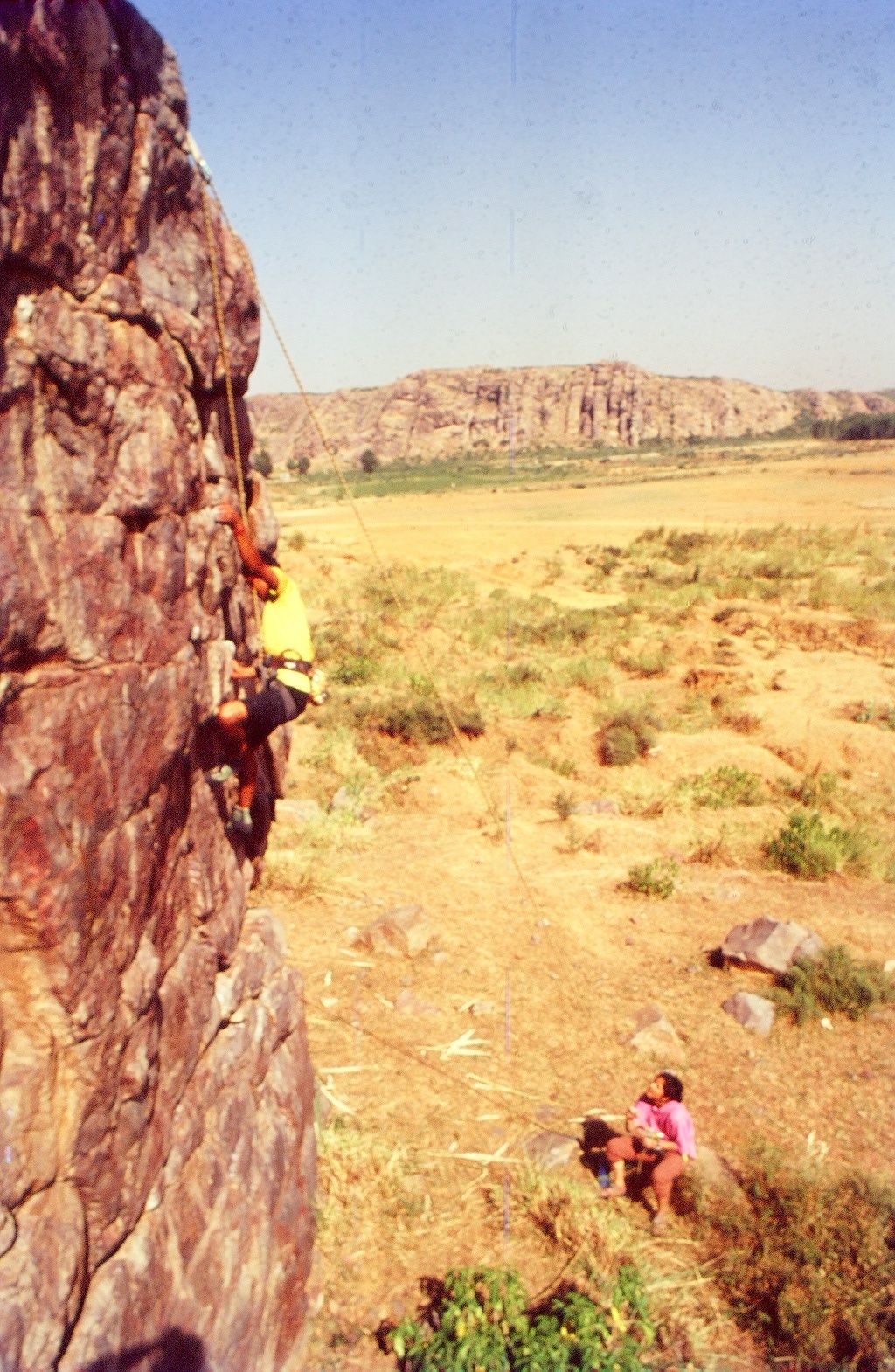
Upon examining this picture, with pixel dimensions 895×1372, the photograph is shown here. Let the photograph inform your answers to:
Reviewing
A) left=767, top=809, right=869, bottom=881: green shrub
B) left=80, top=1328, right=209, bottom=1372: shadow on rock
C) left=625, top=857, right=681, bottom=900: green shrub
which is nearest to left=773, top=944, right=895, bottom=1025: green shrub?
left=625, top=857, right=681, bottom=900: green shrub

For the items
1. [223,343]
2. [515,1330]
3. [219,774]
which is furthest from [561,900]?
[223,343]

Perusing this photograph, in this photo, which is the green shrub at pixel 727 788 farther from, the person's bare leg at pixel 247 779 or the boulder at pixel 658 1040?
the person's bare leg at pixel 247 779

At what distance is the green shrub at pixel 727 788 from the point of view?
1163cm

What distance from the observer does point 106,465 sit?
3240 mm

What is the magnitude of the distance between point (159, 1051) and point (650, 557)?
27331mm

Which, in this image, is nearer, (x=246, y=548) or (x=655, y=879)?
(x=246, y=548)

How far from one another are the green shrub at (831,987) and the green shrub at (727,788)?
3725mm

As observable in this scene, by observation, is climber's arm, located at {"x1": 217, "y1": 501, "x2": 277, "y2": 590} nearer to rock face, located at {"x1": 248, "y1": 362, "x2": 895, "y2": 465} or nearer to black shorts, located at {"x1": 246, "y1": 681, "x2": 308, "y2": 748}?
black shorts, located at {"x1": 246, "y1": 681, "x2": 308, "y2": 748}

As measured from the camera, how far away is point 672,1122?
5.84m

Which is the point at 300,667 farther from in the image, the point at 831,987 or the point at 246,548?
the point at 831,987

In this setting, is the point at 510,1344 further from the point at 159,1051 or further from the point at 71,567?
the point at 71,567

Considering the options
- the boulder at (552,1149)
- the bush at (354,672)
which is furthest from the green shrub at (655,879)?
the bush at (354,672)

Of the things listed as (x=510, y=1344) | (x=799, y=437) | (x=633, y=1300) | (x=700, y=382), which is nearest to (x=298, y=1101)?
(x=510, y=1344)

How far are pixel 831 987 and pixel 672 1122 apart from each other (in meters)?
2.54
